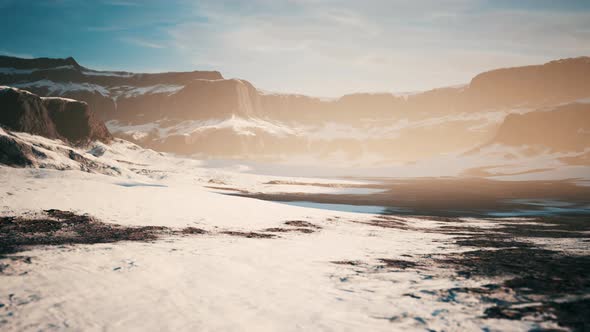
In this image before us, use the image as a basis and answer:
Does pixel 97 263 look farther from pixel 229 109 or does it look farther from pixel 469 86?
pixel 469 86

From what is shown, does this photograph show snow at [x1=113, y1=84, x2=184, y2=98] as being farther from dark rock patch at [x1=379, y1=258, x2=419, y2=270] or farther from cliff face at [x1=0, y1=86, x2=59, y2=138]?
dark rock patch at [x1=379, y1=258, x2=419, y2=270]

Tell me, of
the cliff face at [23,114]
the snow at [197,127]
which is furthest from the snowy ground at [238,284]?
the snow at [197,127]

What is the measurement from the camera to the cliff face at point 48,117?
118 ft

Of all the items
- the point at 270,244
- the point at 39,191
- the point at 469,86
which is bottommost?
the point at 270,244

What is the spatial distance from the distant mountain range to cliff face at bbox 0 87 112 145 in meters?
83.4

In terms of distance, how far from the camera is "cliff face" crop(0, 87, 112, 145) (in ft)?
118

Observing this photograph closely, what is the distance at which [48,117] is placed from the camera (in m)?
39.0

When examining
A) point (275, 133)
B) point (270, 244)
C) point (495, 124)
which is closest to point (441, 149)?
point (495, 124)

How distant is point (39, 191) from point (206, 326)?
53.1 feet

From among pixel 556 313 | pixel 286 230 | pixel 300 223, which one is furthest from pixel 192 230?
pixel 556 313

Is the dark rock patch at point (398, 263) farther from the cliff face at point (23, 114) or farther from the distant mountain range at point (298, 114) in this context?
the distant mountain range at point (298, 114)

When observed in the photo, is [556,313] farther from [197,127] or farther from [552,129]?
[197,127]

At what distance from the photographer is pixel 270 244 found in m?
11.2

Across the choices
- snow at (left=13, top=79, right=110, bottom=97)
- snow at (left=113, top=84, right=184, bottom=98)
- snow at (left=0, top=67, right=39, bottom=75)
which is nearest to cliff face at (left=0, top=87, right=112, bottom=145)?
snow at (left=113, top=84, right=184, bottom=98)
